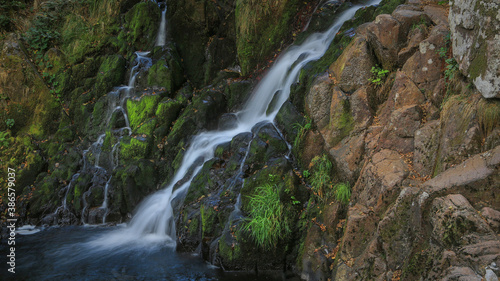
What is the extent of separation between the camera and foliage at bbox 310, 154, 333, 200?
631 centimetres

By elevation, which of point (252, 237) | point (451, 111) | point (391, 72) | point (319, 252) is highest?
point (391, 72)

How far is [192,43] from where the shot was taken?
12.6m

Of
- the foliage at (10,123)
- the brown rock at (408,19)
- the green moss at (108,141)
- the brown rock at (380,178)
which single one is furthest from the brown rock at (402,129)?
the foliage at (10,123)

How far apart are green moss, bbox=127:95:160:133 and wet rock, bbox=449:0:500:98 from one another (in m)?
8.38

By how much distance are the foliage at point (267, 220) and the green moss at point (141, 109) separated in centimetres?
561

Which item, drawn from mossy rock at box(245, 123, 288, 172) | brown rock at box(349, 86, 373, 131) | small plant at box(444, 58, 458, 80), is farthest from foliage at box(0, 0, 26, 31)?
small plant at box(444, 58, 458, 80)

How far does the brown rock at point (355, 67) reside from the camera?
6.45m

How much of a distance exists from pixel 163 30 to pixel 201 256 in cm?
891

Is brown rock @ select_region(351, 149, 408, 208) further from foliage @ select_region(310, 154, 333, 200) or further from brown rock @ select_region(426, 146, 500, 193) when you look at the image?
foliage @ select_region(310, 154, 333, 200)

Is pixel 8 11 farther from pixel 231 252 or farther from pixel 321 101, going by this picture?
pixel 231 252

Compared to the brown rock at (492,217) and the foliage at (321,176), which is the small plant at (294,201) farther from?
the brown rock at (492,217)

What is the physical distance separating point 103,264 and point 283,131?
Result: 4571mm

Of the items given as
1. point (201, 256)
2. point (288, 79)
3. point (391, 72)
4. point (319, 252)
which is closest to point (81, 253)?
point (201, 256)

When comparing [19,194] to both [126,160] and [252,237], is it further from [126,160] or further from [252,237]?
[252,237]
